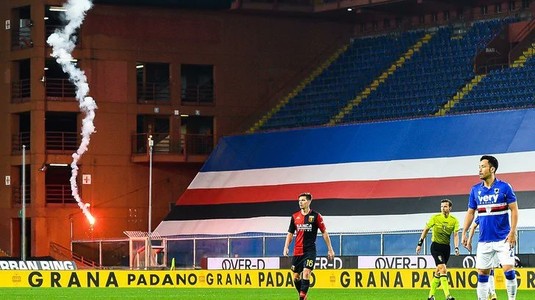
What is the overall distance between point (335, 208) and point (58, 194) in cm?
1501

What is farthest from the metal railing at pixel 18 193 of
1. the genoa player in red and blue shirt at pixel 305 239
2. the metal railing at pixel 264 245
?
the genoa player in red and blue shirt at pixel 305 239

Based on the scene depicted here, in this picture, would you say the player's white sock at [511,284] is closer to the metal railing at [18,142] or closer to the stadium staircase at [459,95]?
the stadium staircase at [459,95]

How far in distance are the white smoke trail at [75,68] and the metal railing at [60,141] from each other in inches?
46.5

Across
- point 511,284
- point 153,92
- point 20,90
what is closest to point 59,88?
point 20,90

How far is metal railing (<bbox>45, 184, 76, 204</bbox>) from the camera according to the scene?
60.7m

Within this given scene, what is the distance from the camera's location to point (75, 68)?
194ft

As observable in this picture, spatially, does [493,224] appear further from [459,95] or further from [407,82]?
[407,82]

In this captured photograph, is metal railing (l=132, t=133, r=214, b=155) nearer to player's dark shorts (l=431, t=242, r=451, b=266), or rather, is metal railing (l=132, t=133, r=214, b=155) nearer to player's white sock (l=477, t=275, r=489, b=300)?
player's dark shorts (l=431, t=242, r=451, b=266)

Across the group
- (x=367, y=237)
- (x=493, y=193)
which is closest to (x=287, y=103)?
(x=367, y=237)

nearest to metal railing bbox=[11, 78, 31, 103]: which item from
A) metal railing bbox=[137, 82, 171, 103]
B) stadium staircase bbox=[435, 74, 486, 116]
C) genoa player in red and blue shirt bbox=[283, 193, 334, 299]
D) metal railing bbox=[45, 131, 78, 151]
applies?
metal railing bbox=[45, 131, 78, 151]

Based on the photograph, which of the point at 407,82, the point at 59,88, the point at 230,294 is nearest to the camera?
the point at 230,294

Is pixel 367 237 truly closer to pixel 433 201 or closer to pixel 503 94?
pixel 433 201

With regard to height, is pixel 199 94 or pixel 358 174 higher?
pixel 199 94

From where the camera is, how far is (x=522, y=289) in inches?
1415
